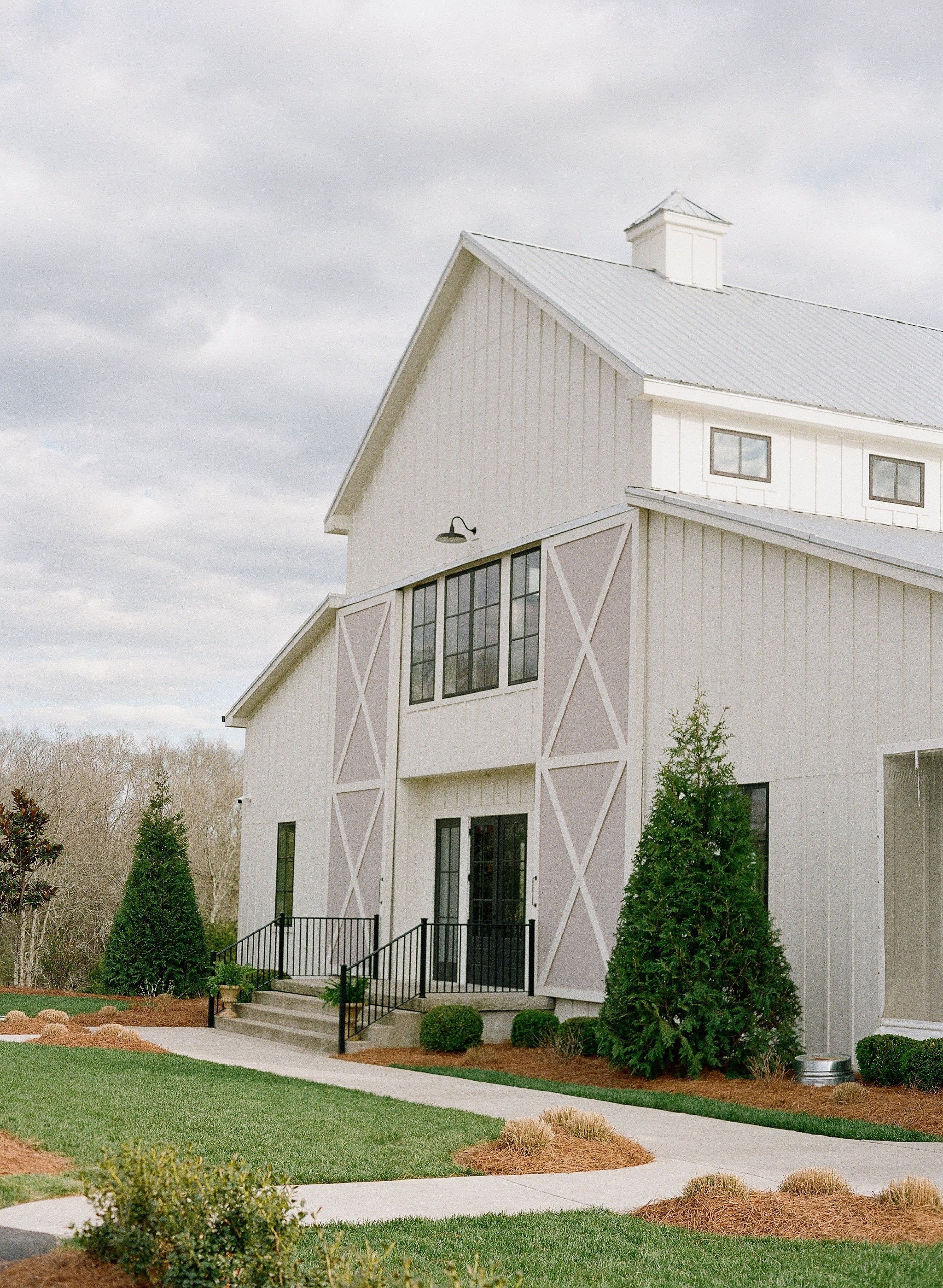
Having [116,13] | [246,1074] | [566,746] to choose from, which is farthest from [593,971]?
[116,13]

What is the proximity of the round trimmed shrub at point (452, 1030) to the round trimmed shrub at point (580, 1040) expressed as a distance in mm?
1207

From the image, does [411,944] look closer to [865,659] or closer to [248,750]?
[248,750]

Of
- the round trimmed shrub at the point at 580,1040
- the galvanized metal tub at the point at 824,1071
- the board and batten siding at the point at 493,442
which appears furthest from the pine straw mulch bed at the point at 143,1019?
the galvanized metal tub at the point at 824,1071

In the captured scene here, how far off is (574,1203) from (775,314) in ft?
48.5

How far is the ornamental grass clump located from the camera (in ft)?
22.7

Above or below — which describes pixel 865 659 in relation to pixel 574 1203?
above

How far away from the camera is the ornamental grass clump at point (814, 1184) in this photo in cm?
691

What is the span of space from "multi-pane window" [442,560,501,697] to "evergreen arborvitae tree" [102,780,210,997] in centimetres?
713

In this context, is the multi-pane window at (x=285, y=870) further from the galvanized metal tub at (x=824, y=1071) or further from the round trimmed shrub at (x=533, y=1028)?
the galvanized metal tub at (x=824, y=1071)

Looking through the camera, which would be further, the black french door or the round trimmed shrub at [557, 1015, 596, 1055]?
the black french door

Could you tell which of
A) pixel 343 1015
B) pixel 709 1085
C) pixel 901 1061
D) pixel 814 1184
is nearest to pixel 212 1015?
pixel 343 1015

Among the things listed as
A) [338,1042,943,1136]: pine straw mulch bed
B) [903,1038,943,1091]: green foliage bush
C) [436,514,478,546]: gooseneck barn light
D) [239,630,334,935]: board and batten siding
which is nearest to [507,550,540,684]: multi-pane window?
[436,514,478,546]: gooseneck barn light

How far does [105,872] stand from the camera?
136 ft

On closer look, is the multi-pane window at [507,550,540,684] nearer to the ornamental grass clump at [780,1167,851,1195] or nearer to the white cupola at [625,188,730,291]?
the white cupola at [625,188,730,291]
